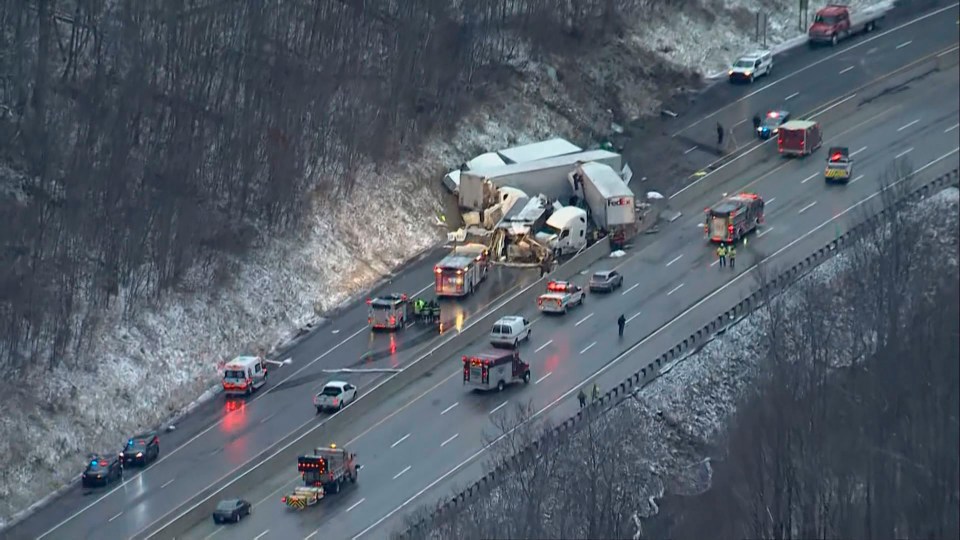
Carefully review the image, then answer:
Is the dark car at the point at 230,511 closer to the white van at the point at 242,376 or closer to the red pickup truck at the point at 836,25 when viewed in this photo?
the white van at the point at 242,376

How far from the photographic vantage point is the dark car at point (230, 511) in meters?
65.8

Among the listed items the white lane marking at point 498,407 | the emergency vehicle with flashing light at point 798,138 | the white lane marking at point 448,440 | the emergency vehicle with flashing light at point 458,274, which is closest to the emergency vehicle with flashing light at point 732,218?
the emergency vehicle with flashing light at point 798,138

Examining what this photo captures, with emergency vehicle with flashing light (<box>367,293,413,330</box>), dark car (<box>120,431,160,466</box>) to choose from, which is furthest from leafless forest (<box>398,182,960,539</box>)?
dark car (<box>120,431,160,466</box>)

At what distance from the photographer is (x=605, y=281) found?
82312 millimetres

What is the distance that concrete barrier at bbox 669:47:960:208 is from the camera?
91.9 meters

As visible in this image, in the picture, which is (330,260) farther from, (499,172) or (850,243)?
(850,243)

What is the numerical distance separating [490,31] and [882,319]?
2790cm

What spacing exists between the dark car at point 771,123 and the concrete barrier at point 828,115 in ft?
1.84

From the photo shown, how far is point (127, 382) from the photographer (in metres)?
73.9

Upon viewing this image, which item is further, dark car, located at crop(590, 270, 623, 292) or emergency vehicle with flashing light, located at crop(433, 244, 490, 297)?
dark car, located at crop(590, 270, 623, 292)

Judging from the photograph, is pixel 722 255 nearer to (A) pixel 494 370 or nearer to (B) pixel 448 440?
(A) pixel 494 370

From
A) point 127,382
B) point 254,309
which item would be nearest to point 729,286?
point 254,309

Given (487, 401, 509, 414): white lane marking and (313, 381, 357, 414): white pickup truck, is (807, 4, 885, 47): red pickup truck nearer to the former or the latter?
(487, 401, 509, 414): white lane marking

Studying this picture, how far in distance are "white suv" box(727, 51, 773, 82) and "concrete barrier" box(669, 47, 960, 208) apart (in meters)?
4.06
